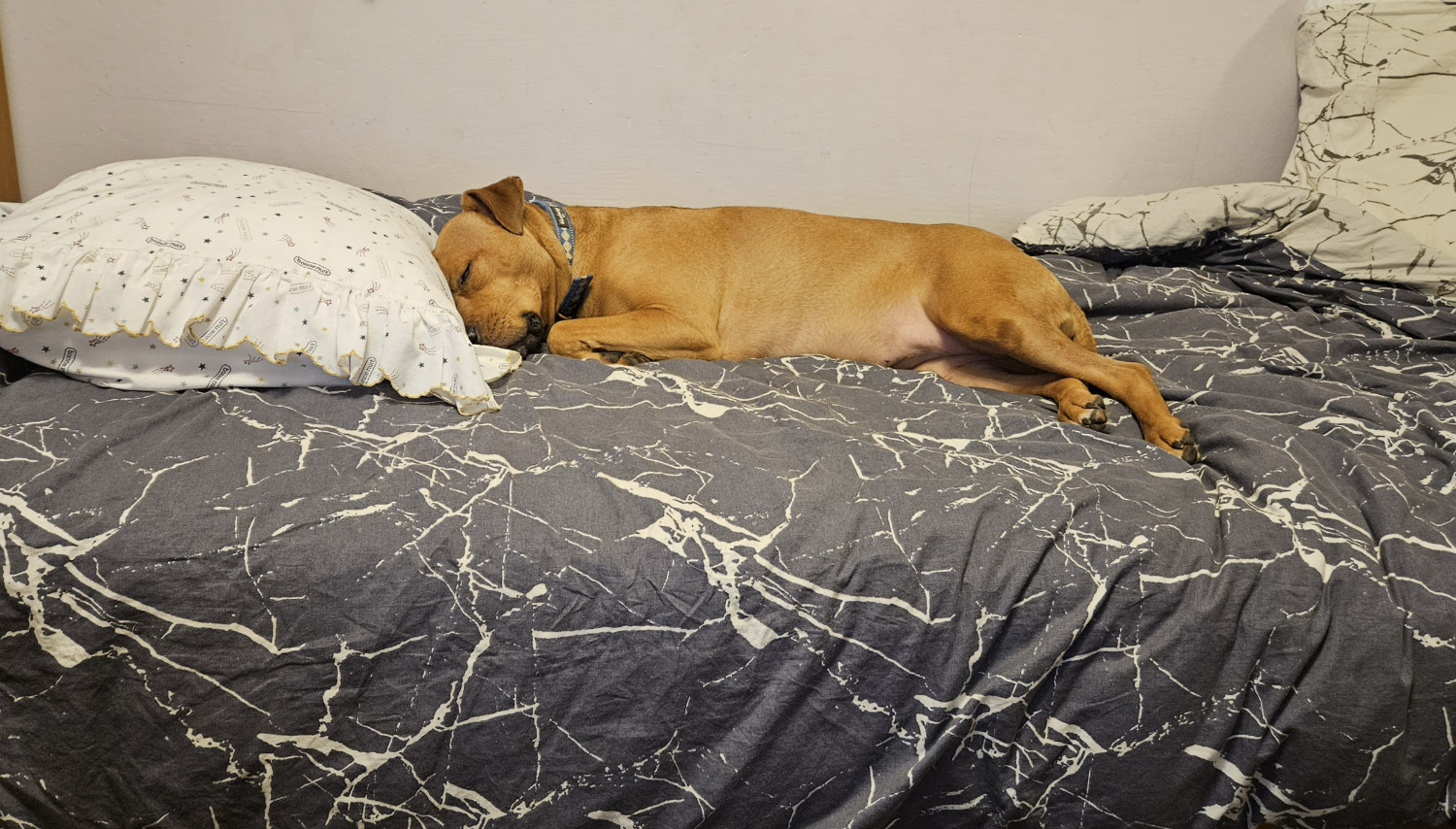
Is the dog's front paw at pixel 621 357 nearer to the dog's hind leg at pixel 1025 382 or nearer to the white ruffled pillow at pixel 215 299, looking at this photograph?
the white ruffled pillow at pixel 215 299

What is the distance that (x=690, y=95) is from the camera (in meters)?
3.00

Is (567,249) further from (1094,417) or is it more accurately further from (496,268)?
(1094,417)

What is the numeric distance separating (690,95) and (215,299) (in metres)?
1.83

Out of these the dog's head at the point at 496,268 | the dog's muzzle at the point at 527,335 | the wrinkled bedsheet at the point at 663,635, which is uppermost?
the dog's head at the point at 496,268

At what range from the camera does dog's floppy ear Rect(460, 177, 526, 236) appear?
2.32 meters

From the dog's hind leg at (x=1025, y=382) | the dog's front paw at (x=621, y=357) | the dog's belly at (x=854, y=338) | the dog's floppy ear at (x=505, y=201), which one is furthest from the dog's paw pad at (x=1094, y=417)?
the dog's floppy ear at (x=505, y=201)

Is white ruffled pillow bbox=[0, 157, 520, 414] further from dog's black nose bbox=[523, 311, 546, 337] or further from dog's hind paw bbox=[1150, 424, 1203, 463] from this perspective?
dog's hind paw bbox=[1150, 424, 1203, 463]

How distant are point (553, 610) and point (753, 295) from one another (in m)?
1.38

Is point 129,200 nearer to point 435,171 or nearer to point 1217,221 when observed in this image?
point 435,171

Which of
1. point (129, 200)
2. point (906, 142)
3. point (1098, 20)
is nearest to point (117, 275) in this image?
point (129, 200)

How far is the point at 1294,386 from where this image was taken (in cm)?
222

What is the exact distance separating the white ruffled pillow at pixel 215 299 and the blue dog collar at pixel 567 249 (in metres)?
0.67

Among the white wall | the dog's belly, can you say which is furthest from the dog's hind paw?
the white wall

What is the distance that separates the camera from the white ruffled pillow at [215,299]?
1.60 metres
